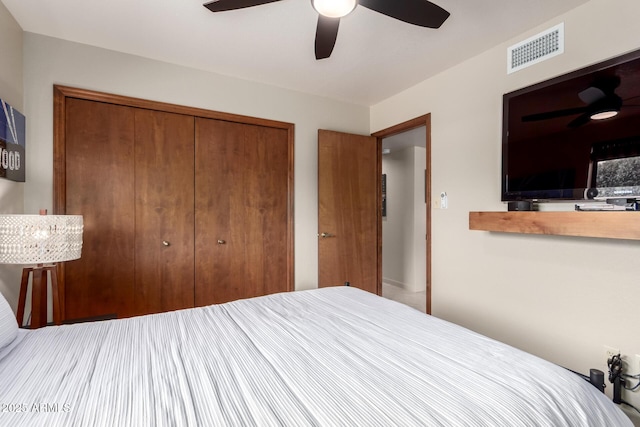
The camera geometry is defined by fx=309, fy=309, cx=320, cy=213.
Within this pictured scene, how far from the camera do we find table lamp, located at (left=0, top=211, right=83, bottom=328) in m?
1.54

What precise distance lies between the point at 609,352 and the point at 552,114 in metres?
1.46

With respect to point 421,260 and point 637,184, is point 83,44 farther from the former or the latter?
point 421,260

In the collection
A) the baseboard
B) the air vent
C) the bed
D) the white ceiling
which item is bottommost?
the baseboard

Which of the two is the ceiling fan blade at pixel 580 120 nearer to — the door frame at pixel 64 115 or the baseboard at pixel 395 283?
the door frame at pixel 64 115

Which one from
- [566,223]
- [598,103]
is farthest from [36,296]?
[598,103]

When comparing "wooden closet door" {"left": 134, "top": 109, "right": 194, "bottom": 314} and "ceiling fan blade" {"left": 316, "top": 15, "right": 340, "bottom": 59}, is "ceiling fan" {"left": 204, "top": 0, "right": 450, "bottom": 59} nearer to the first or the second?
"ceiling fan blade" {"left": 316, "top": 15, "right": 340, "bottom": 59}

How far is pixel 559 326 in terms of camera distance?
2.00 metres

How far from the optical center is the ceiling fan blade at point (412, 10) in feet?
4.83

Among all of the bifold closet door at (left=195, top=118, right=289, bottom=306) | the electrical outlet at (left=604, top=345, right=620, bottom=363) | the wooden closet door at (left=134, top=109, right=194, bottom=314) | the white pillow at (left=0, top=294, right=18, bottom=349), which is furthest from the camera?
the bifold closet door at (left=195, top=118, right=289, bottom=306)

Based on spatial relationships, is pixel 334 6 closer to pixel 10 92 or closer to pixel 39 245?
pixel 39 245

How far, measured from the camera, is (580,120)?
1.85 meters

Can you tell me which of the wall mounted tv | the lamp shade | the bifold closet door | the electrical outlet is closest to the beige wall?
the lamp shade

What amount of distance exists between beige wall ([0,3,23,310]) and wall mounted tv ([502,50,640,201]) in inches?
129

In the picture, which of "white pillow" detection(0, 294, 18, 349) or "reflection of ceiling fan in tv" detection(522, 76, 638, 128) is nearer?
"white pillow" detection(0, 294, 18, 349)
